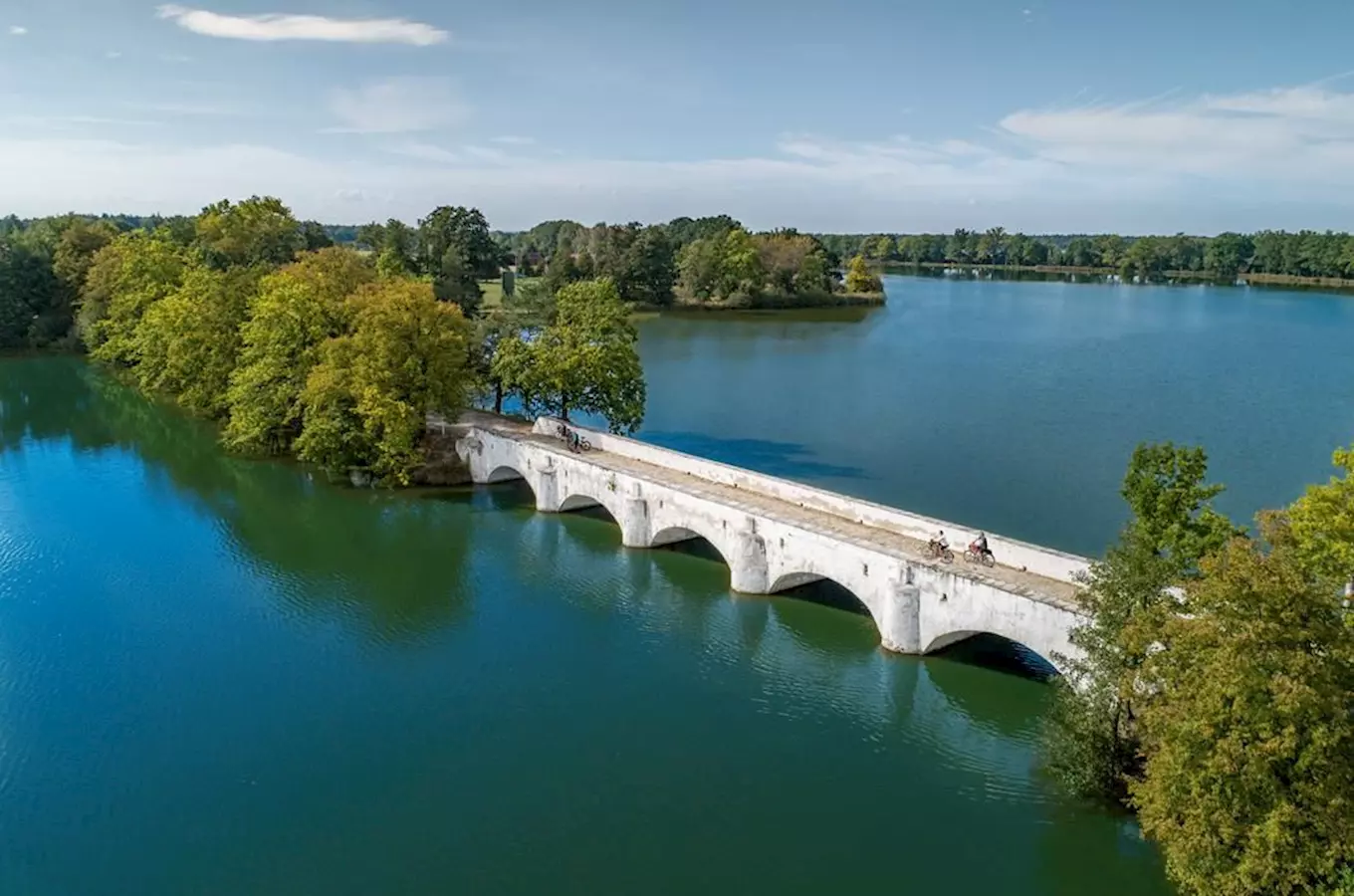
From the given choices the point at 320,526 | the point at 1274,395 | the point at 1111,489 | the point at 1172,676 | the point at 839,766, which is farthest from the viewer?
the point at 1274,395

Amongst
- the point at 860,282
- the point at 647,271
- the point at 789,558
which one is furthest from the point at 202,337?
the point at 860,282

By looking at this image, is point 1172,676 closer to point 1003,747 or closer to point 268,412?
point 1003,747

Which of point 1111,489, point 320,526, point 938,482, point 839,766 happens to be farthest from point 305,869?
point 1111,489

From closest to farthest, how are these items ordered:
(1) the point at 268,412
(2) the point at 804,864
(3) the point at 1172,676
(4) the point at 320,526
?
1. (3) the point at 1172,676
2. (2) the point at 804,864
3. (4) the point at 320,526
4. (1) the point at 268,412

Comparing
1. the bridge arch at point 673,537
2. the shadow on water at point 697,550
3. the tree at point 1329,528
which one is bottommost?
the shadow on water at point 697,550

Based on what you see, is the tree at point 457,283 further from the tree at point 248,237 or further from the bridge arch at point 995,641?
the bridge arch at point 995,641

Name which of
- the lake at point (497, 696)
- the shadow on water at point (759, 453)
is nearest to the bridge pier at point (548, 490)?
the lake at point (497, 696)

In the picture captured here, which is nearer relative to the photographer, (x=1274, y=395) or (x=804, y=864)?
(x=804, y=864)
